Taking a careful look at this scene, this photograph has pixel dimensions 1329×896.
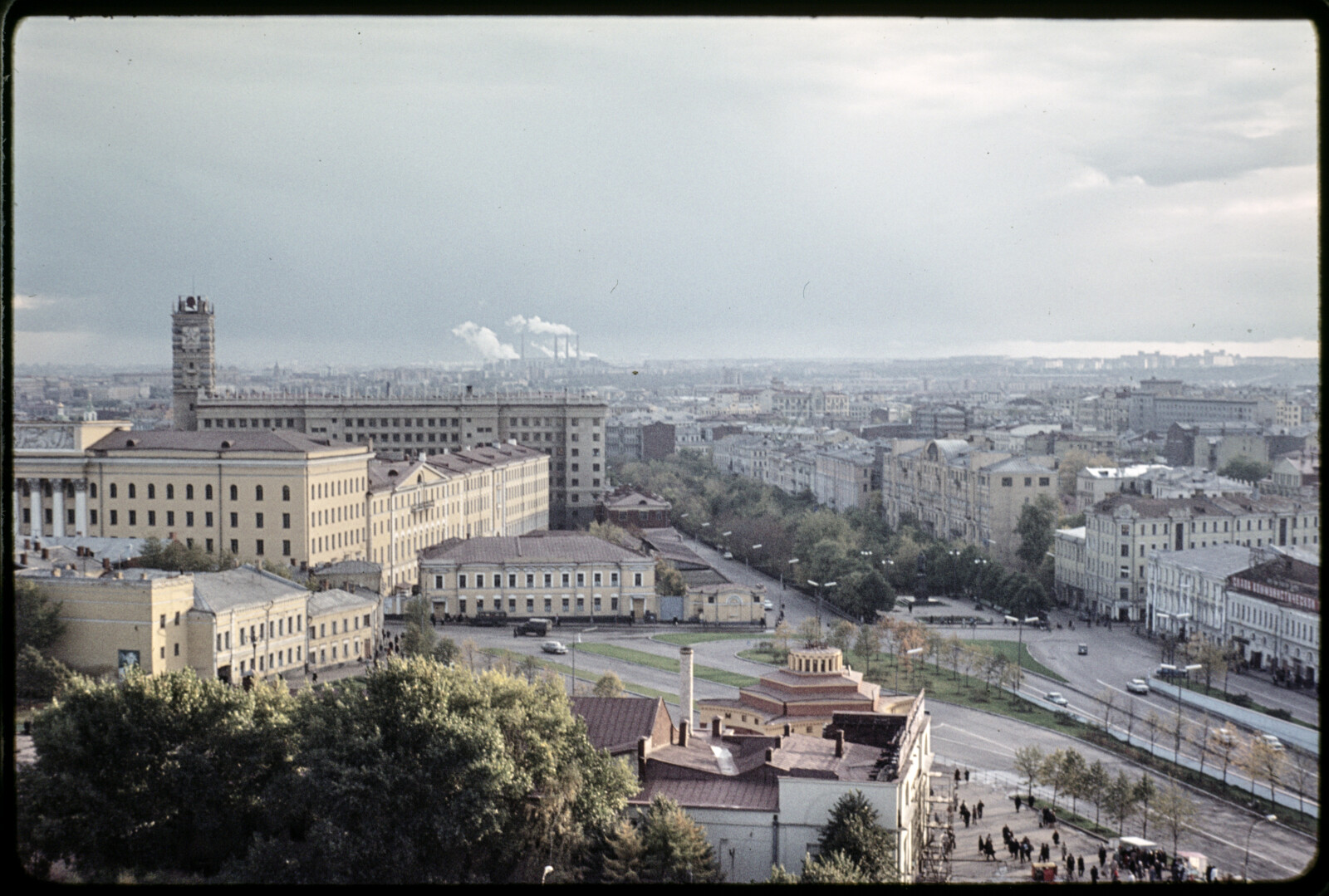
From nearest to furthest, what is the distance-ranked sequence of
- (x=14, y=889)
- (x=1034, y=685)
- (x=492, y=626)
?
(x=14, y=889)
(x=1034, y=685)
(x=492, y=626)

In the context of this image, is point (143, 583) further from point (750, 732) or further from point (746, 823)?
point (746, 823)

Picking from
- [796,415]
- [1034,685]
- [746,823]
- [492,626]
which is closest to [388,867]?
[746,823]

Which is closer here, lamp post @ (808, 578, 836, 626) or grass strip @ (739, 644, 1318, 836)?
grass strip @ (739, 644, 1318, 836)

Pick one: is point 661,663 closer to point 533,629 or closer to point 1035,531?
point 533,629

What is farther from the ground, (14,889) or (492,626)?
(14,889)

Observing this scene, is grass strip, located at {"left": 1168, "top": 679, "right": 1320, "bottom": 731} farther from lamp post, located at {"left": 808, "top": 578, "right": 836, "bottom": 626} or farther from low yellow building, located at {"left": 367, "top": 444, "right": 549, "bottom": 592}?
low yellow building, located at {"left": 367, "top": 444, "right": 549, "bottom": 592}

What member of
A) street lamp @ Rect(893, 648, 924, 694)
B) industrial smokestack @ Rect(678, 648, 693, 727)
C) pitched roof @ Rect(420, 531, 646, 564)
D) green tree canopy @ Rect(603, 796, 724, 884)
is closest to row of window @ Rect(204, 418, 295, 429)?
pitched roof @ Rect(420, 531, 646, 564)

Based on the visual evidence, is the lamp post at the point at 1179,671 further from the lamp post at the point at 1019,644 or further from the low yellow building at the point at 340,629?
the low yellow building at the point at 340,629

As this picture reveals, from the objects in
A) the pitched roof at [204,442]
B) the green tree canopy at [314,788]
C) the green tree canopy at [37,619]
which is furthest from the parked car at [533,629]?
the green tree canopy at [314,788]
